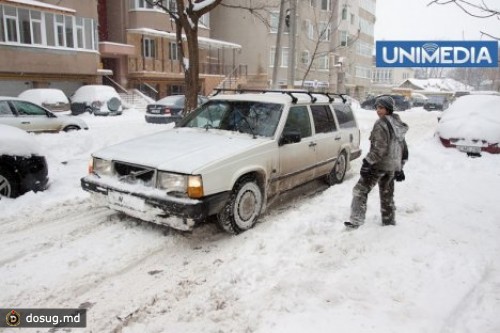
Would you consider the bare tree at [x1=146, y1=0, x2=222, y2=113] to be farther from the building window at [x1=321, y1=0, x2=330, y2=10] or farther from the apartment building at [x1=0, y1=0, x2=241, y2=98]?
the building window at [x1=321, y1=0, x2=330, y2=10]

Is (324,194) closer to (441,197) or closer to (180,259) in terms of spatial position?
(441,197)

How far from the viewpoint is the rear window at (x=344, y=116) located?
25.5 ft

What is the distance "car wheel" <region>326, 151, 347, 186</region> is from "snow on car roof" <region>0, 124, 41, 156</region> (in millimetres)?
4871

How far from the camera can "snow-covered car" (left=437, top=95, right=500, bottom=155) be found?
33.9ft

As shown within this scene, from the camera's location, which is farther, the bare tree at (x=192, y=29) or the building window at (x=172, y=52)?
the building window at (x=172, y=52)

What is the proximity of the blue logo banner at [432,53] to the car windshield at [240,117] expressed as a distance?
654 cm

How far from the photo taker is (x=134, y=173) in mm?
4891

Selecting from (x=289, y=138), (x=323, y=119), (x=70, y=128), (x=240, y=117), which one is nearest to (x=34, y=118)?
(x=70, y=128)

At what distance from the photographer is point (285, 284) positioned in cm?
372

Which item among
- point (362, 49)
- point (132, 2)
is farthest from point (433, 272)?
point (362, 49)

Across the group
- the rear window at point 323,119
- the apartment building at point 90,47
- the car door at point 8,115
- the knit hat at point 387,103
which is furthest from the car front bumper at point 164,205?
the apartment building at point 90,47

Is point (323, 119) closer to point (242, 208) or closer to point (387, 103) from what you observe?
point (387, 103)

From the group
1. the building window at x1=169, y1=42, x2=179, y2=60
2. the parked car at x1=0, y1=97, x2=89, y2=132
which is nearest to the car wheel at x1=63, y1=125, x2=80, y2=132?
the parked car at x1=0, y1=97, x2=89, y2=132

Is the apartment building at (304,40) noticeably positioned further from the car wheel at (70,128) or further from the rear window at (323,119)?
the rear window at (323,119)
